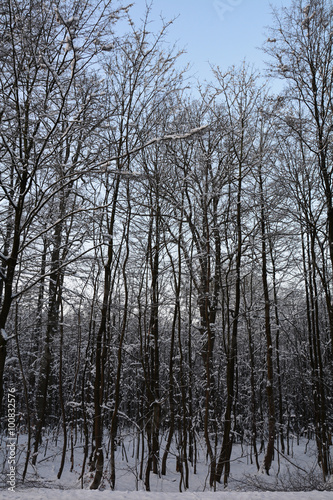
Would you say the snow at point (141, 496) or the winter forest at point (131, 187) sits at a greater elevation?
the winter forest at point (131, 187)

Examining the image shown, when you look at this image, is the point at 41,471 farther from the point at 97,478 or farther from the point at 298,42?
the point at 298,42

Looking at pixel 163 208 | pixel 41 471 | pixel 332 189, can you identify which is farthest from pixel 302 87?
pixel 41 471

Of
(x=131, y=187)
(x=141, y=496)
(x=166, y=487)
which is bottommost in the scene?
(x=166, y=487)

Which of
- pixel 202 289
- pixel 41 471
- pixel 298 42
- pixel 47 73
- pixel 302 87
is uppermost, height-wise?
pixel 298 42

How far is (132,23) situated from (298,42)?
4.83m

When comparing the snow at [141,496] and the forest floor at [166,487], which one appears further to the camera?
the forest floor at [166,487]

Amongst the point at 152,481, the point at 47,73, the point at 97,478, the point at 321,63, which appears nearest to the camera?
the point at 47,73

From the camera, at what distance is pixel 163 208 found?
31.7ft

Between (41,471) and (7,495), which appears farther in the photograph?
(41,471)

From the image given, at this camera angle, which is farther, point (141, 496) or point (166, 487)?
point (166, 487)

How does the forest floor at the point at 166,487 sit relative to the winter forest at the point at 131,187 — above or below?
below

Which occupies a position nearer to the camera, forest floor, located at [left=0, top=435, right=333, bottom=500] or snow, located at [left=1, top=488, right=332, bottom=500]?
snow, located at [left=1, top=488, right=332, bottom=500]

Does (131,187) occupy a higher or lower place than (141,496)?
higher

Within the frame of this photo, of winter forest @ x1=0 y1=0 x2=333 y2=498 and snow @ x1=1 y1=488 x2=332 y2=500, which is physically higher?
winter forest @ x1=0 y1=0 x2=333 y2=498
